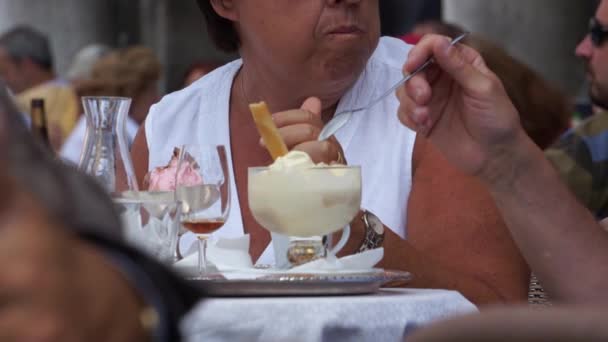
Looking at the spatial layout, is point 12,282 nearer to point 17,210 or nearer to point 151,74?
point 17,210

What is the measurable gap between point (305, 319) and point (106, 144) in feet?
2.66

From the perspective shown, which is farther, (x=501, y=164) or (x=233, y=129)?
(x=233, y=129)

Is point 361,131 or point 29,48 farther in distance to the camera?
point 29,48

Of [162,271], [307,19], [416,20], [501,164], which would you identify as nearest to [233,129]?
[307,19]

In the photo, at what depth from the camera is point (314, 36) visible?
2951 mm

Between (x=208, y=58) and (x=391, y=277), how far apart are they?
13.8 m

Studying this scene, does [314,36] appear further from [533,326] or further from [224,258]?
[533,326]

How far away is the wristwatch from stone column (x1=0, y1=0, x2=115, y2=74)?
35.5ft

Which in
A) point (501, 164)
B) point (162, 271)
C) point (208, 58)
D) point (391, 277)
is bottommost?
point (208, 58)

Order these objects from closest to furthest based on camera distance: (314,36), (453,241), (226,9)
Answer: (453,241), (314,36), (226,9)

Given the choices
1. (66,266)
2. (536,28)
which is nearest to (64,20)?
(536,28)

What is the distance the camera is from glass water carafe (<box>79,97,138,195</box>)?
2.47 m

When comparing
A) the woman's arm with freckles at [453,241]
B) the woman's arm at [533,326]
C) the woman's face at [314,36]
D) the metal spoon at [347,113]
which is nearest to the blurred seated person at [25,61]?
the woman's face at [314,36]

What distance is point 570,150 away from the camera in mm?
5926
